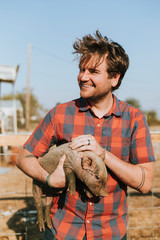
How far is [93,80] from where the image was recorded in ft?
7.04

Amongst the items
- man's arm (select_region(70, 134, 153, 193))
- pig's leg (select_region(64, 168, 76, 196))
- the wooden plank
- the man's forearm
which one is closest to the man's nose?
man's arm (select_region(70, 134, 153, 193))

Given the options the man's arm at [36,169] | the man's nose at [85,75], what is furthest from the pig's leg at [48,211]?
the man's nose at [85,75]

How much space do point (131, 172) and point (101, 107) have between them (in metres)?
0.67

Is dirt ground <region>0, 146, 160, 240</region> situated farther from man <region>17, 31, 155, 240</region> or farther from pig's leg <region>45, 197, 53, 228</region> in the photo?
man <region>17, 31, 155, 240</region>

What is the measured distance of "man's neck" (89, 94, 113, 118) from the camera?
2.30 m

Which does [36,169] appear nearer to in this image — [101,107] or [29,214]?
[101,107]

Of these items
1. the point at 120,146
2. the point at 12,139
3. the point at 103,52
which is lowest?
the point at 12,139

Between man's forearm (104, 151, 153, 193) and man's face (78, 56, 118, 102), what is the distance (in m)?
0.56

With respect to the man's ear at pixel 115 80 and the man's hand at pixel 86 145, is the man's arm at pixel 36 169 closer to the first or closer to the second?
the man's hand at pixel 86 145

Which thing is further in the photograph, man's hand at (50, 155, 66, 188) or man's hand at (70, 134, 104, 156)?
man's hand at (50, 155, 66, 188)

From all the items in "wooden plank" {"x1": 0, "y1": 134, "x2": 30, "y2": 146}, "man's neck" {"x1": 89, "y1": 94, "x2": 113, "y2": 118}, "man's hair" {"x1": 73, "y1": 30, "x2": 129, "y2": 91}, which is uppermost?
"man's hair" {"x1": 73, "y1": 30, "x2": 129, "y2": 91}

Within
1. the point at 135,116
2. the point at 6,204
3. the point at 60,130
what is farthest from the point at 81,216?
the point at 6,204

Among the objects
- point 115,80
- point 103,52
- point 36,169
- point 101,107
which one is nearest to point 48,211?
point 36,169

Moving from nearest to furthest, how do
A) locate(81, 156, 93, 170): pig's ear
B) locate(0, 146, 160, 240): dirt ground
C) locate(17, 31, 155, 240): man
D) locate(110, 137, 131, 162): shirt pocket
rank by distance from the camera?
1. locate(81, 156, 93, 170): pig's ear
2. locate(17, 31, 155, 240): man
3. locate(110, 137, 131, 162): shirt pocket
4. locate(0, 146, 160, 240): dirt ground
